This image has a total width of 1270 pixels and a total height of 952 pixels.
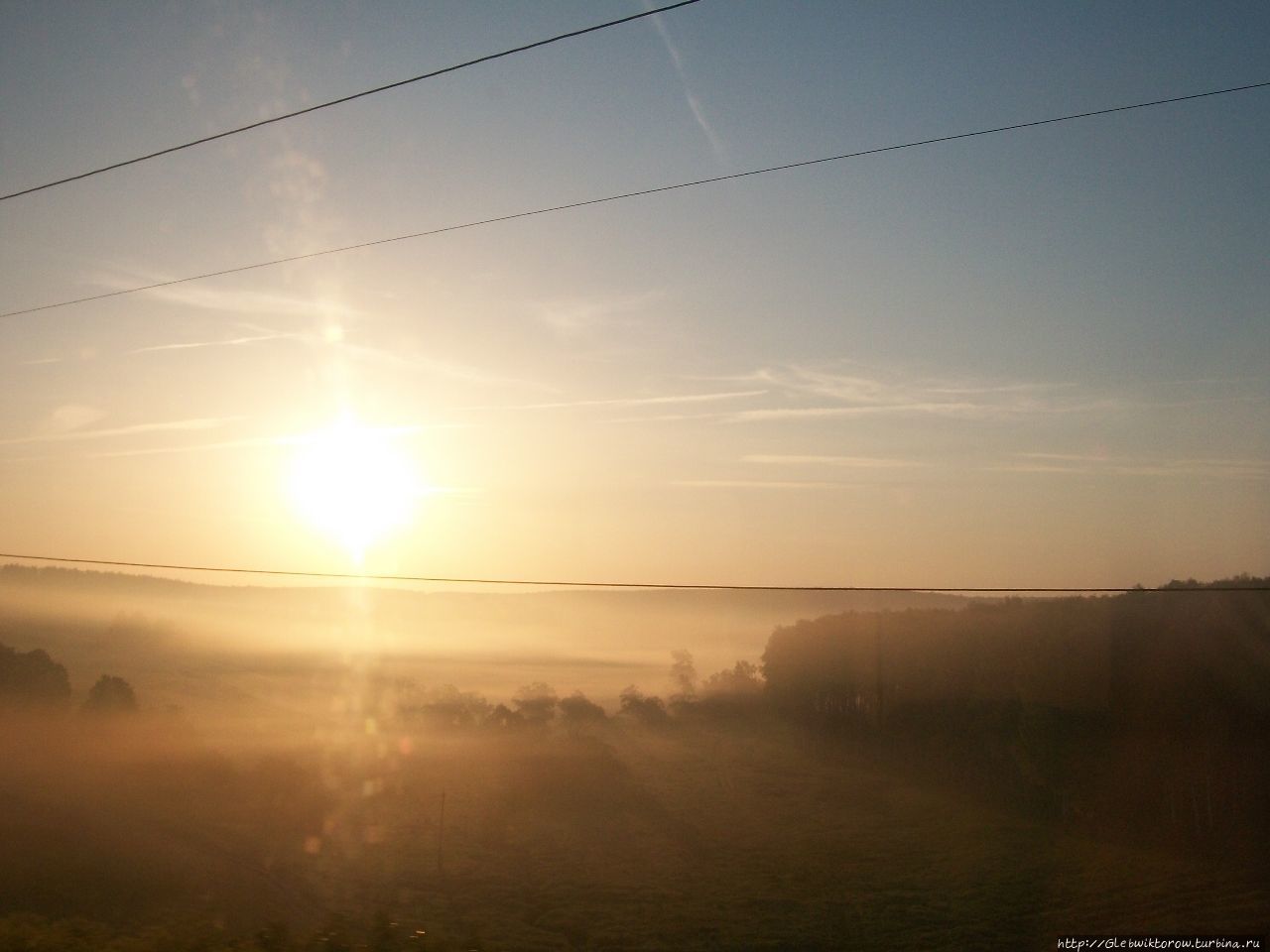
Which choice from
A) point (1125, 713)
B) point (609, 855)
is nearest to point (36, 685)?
point (609, 855)

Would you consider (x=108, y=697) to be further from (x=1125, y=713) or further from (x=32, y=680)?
(x=1125, y=713)

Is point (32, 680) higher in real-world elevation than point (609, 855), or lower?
higher

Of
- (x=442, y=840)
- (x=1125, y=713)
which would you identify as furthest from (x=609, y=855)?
(x=1125, y=713)

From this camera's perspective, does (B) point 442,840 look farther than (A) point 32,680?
Yes

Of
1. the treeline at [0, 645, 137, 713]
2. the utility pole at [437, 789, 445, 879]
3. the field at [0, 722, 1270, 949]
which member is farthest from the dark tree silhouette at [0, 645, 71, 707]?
the utility pole at [437, 789, 445, 879]

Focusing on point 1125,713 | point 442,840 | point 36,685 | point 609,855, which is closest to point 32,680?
point 36,685

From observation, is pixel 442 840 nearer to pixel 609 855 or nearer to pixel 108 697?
pixel 609 855

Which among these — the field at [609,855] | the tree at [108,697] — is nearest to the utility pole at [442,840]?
the field at [609,855]

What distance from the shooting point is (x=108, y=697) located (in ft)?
328

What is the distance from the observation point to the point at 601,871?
295 ft

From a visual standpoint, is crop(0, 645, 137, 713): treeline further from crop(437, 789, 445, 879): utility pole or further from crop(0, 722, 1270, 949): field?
crop(437, 789, 445, 879): utility pole

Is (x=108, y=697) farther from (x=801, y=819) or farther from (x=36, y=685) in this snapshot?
(x=801, y=819)

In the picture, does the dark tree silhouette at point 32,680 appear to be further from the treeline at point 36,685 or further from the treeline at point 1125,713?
the treeline at point 1125,713

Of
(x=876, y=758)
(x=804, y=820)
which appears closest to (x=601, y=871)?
(x=804, y=820)
